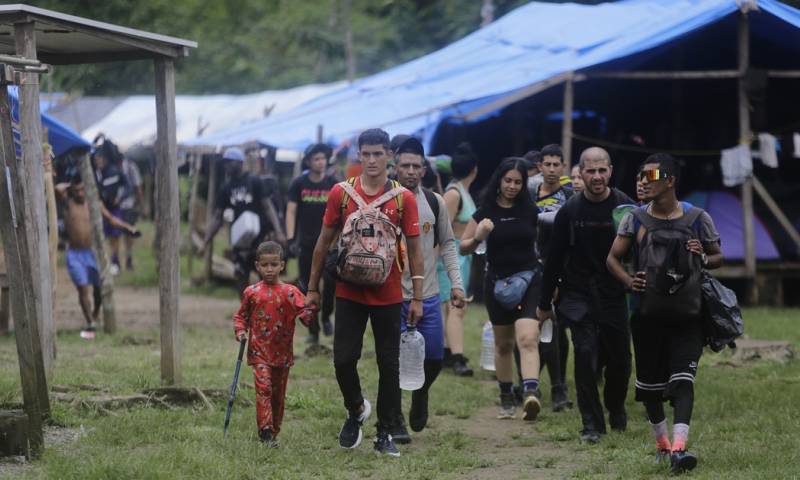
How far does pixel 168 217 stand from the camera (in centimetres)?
973

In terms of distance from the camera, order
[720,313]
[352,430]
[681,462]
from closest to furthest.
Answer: [681,462] < [720,313] < [352,430]

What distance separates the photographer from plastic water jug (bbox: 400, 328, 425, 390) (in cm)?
793

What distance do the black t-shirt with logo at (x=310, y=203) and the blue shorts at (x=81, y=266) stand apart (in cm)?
262

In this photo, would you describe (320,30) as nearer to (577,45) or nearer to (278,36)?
(278,36)

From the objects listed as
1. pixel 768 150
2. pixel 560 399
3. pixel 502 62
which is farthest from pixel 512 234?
pixel 502 62

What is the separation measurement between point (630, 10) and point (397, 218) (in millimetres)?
13354

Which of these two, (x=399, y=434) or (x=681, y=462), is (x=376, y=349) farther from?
(x=681, y=462)

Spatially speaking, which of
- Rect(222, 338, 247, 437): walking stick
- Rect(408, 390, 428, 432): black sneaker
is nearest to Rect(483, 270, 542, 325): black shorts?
Rect(408, 390, 428, 432): black sneaker

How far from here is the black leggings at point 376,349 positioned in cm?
750

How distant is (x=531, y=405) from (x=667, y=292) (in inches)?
87.4

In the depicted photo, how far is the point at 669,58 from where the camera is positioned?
63.8ft

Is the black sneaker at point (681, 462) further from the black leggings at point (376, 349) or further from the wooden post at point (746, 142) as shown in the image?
the wooden post at point (746, 142)

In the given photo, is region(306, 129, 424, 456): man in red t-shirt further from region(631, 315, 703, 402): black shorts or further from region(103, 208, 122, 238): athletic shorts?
region(103, 208, 122, 238): athletic shorts

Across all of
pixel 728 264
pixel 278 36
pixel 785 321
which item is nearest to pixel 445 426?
pixel 785 321
